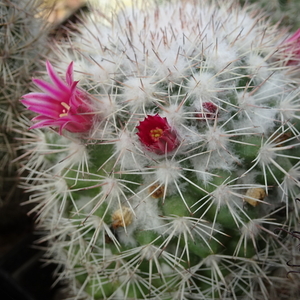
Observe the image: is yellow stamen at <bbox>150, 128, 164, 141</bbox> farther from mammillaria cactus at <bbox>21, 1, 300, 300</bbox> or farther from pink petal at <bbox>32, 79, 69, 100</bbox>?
pink petal at <bbox>32, 79, 69, 100</bbox>

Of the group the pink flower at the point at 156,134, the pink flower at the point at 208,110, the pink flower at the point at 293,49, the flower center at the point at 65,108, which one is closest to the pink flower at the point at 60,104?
the flower center at the point at 65,108

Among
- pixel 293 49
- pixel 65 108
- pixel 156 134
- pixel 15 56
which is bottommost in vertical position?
pixel 293 49

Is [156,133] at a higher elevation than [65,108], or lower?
lower

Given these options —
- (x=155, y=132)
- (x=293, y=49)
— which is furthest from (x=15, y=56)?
(x=293, y=49)

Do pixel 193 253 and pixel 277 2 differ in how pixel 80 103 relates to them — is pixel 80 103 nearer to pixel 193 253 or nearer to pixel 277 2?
pixel 193 253

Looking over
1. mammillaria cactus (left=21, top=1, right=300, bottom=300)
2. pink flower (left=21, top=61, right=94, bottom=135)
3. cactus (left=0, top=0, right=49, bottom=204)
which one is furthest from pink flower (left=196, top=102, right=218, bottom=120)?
cactus (left=0, top=0, right=49, bottom=204)

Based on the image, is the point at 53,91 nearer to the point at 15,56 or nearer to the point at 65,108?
the point at 65,108

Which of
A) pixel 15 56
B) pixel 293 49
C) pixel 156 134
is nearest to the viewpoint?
pixel 156 134
